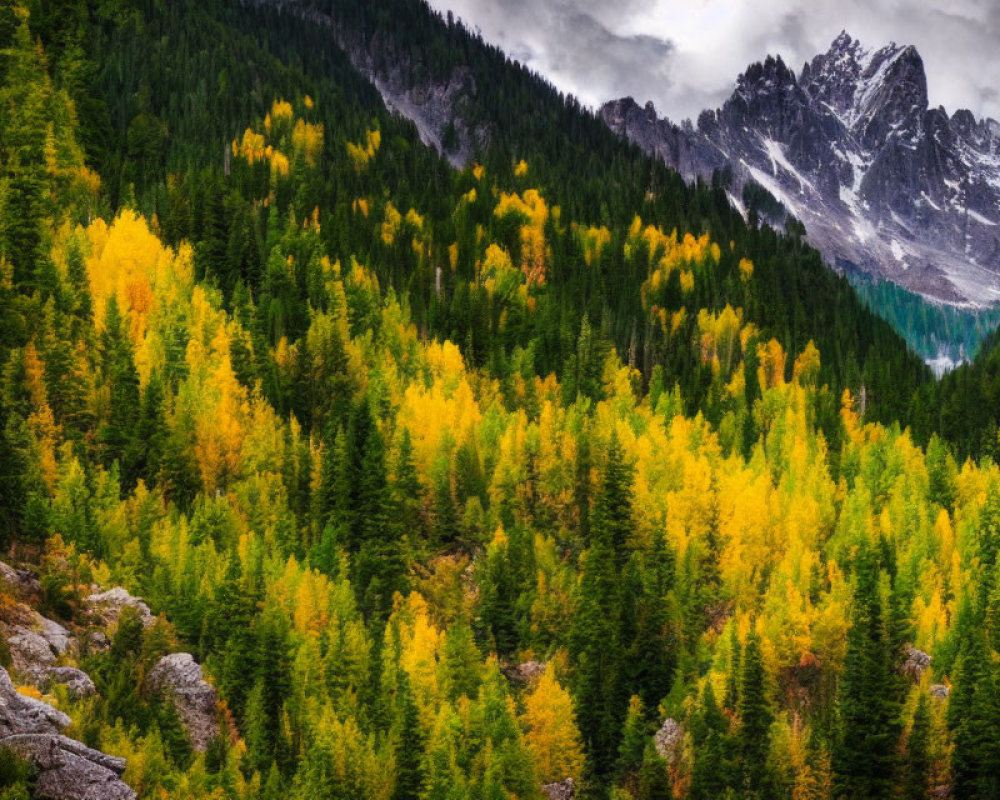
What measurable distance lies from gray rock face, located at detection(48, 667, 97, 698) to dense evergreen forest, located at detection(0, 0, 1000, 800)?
2.24 feet

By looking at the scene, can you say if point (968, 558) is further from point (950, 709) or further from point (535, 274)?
point (535, 274)

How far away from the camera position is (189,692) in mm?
79312

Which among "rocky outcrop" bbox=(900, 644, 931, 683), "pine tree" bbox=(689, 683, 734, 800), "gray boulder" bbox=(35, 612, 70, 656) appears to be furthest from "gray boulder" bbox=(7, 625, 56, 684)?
"rocky outcrop" bbox=(900, 644, 931, 683)

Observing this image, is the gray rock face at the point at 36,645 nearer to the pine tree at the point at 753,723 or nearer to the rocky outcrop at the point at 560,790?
the rocky outcrop at the point at 560,790

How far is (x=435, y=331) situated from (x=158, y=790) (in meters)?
96.8

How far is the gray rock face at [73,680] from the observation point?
Result: 6628 cm

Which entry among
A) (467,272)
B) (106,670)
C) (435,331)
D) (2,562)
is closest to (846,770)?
(106,670)

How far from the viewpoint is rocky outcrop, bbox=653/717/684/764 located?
9244 centimetres

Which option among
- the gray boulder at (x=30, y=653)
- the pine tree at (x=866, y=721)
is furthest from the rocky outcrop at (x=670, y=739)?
the gray boulder at (x=30, y=653)

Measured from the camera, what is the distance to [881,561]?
116250 mm

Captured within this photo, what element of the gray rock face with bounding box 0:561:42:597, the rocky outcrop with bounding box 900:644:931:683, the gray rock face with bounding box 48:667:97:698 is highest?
the rocky outcrop with bounding box 900:644:931:683

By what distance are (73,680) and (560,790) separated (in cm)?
4034

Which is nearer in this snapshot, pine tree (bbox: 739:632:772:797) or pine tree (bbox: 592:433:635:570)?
pine tree (bbox: 739:632:772:797)

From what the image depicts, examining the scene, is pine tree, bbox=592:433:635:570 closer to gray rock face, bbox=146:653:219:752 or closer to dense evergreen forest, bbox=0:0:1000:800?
dense evergreen forest, bbox=0:0:1000:800
